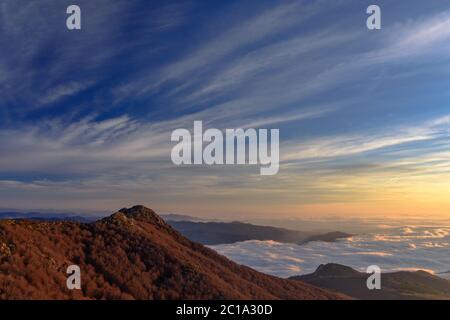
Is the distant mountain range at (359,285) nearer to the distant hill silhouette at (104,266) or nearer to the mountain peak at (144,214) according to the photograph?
the mountain peak at (144,214)

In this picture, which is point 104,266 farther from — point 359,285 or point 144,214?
point 359,285

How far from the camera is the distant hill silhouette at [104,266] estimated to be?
22391 millimetres

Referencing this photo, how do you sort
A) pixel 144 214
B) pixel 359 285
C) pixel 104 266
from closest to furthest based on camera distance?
1. pixel 104 266
2. pixel 144 214
3. pixel 359 285

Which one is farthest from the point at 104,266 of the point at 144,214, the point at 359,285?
the point at 359,285

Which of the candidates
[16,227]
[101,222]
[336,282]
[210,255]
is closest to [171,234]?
[210,255]

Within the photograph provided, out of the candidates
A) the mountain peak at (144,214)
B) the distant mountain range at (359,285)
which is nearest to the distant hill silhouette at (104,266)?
the mountain peak at (144,214)

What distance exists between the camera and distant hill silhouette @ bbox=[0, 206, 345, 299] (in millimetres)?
22391

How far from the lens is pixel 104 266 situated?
28672 mm

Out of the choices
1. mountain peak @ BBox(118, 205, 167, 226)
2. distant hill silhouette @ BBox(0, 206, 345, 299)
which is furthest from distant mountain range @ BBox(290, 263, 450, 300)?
distant hill silhouette @ BBox(0, 206, 345, 299)

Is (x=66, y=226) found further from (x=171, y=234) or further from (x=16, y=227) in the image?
(x=171, y=234)

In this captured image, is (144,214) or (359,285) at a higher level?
(144,214)

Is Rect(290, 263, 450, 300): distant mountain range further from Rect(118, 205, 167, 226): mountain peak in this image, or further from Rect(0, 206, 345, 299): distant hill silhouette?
Rect(0, 206, 345, 299): distant hill silhouette
